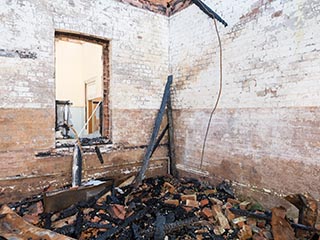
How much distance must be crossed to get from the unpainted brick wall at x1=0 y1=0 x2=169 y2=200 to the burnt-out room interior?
22mm

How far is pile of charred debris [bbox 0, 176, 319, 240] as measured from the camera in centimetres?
294

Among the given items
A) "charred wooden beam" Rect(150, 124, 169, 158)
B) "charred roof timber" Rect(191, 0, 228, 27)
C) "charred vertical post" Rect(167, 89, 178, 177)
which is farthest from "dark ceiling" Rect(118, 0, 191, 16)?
"charred wooden beam" Rect(150, 124, 169, 158)

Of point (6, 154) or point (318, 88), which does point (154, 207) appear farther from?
point (318, 88)

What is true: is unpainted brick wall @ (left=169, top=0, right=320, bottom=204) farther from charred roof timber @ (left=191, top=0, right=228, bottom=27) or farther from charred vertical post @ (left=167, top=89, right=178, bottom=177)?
charred vertical post @ (left=167, top=89, right=178, bottom=177)

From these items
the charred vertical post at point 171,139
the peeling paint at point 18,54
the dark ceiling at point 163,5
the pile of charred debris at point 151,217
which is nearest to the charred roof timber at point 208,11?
the dark ceiling at point 163,5

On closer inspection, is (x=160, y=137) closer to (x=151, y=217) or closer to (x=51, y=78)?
(x=151, y=217)

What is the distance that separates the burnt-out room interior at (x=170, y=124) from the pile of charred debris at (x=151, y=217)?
0.02 m

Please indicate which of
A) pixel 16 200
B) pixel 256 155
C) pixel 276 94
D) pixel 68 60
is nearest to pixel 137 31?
pixel 276 94

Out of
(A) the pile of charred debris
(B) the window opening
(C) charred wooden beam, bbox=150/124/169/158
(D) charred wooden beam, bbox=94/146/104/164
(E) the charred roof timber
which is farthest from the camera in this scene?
(B) the window opening

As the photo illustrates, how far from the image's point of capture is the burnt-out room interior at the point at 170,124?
325 cm

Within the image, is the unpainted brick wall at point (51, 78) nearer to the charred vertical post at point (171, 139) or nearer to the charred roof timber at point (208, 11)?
the charred vertical post at point (171, 139)

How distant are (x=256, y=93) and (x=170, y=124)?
2.27m

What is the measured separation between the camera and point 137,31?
5.24 meters

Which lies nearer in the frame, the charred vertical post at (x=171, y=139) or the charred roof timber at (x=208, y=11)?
the charred roof timber at (x=208, y=11)
